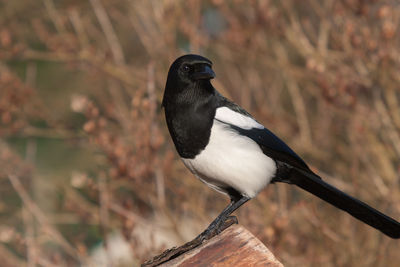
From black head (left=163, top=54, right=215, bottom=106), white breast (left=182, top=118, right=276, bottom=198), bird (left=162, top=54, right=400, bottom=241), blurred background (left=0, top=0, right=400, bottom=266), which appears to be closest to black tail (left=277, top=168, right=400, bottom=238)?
bird (left=162, top=54, right=400, bottom=241)

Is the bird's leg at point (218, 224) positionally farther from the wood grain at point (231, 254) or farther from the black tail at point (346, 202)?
the black tail at point (346, 202)

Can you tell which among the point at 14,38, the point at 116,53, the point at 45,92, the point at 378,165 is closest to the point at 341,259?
the point at 378,165

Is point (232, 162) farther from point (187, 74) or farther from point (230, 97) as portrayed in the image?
point (230, 97)

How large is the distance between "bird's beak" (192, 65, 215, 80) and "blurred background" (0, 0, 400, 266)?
807mm

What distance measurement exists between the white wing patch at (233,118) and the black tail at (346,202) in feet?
1.20

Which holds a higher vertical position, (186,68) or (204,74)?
(186,68)

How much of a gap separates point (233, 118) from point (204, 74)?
0.82 ft

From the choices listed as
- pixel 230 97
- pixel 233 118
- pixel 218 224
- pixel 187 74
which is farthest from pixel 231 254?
pixel 230 97

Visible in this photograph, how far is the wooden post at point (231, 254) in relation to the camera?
7.61ft

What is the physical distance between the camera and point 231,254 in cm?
235

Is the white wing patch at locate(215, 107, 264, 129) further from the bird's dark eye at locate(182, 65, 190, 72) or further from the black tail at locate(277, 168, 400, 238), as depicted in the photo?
the black tail at locate(277, 168, 400, 238)

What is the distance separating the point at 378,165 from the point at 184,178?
1.48 meters

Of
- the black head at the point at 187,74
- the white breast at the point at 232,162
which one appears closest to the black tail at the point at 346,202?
the white breast at the point at 232,162

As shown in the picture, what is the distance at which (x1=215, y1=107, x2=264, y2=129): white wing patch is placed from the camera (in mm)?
2818
